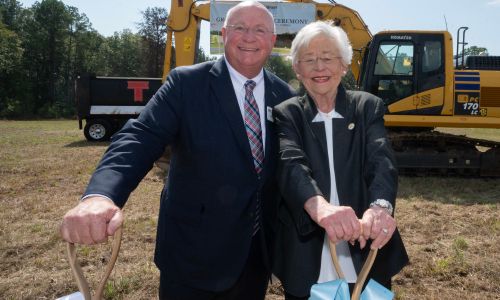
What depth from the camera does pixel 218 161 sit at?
2184mm

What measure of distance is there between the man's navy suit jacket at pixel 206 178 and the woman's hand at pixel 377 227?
0.67 meters

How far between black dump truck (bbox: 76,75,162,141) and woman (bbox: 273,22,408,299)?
50.8 ft

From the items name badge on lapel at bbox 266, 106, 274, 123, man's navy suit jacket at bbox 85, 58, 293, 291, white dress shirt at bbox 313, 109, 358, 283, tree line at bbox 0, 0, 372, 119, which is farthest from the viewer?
tree line at bbox 0, 0, 372, 119

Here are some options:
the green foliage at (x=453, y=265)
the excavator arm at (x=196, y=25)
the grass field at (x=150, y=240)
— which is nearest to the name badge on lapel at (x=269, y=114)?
the grass field at (x=150, y=240)

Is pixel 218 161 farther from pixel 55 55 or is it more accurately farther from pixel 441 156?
pixel 55 55

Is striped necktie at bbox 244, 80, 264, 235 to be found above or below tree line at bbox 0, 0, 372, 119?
below

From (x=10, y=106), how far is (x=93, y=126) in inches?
1310

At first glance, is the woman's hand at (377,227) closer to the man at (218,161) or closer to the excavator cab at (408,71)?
the man at (218,161)

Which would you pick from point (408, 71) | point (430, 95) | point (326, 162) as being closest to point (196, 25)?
point (408, 71)

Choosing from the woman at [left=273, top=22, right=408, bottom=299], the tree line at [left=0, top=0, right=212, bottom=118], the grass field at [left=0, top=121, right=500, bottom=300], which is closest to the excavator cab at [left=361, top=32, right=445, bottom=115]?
the grass field at [left=0, top=121, right=500, bottom=300]

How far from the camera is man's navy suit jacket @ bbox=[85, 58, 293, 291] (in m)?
2.19

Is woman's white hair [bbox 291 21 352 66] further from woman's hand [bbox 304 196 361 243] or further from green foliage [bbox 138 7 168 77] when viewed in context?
green foliage [bbox 138 7 168 77]

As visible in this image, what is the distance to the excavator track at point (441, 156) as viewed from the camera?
368 inches

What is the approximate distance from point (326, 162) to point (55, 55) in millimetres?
61909
